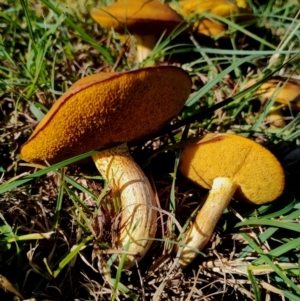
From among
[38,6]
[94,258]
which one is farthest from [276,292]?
[38,6]

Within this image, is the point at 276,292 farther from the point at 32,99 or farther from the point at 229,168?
the point at 32,99

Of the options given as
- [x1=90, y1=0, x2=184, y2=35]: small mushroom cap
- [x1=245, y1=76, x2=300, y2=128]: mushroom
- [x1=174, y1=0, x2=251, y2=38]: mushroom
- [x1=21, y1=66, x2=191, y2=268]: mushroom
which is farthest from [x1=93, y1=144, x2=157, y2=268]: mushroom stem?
[x1=174, y1=0, x2=251, y2=38]: mushroom

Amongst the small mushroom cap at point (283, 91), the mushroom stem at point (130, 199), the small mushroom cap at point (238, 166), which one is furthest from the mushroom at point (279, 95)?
the mushroom stem at point (130, 199)

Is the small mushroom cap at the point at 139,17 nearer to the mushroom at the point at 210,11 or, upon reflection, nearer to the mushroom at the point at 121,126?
the mushroom at the point at 210,11

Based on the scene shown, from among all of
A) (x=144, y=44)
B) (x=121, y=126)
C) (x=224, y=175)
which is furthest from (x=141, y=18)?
(x=224, y=175)

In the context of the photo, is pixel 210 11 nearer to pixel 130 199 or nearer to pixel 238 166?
pixel 238 166

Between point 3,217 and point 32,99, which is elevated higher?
point 32,99
